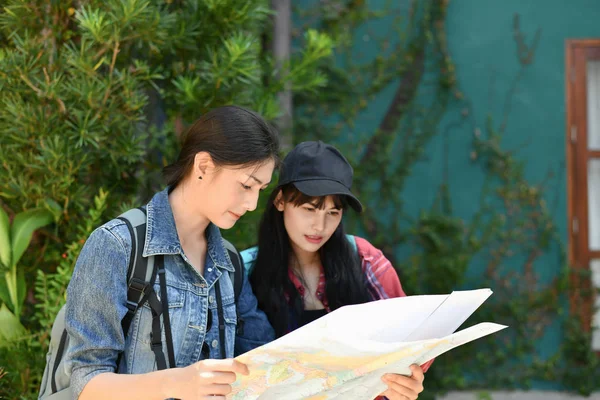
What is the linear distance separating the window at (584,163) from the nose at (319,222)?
3.17 meters

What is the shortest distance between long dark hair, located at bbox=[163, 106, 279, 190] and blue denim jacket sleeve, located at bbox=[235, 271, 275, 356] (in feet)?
1.43

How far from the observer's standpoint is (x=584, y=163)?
16.7 feet

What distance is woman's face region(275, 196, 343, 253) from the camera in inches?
96.7

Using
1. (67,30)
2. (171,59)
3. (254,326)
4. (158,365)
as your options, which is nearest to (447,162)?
(171,59)

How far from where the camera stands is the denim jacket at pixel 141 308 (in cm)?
172

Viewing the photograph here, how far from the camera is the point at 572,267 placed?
5062 mm

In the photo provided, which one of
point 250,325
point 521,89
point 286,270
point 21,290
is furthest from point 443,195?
point 250,325

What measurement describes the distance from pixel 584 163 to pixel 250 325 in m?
3.57

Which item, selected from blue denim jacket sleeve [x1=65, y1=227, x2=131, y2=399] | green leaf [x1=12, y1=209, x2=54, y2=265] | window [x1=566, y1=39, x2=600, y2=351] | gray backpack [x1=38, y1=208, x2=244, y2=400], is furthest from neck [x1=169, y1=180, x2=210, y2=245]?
window [x1=566, y1=39, x2=600, y2=351]

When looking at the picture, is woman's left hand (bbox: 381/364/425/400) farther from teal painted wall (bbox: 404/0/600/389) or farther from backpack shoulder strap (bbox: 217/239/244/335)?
teal painted wall (bbox: 404/0/600/389)

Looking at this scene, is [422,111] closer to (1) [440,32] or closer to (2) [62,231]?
(1) [440,32]

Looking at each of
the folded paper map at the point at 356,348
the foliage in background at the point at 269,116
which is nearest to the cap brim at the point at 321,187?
the folded paper map at the point at 356,348

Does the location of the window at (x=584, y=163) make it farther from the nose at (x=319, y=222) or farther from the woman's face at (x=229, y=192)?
the woman's face at (x=229, y=192)

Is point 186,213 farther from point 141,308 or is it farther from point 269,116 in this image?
point 269,116
